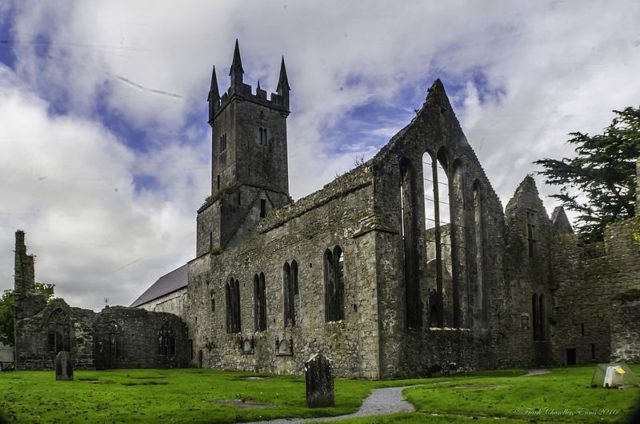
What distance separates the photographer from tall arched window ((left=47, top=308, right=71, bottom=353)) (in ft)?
131

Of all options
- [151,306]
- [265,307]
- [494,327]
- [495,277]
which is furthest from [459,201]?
[151,306]

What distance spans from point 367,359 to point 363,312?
200 centimetres

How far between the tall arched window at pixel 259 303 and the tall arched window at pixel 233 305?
2.89 metres

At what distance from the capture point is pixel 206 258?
45188mm

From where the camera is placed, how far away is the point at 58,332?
132 ft

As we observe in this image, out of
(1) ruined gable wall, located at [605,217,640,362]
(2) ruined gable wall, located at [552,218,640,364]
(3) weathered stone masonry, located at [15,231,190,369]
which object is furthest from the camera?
(3) weathered stone masonry, located at [15,231,190,369]

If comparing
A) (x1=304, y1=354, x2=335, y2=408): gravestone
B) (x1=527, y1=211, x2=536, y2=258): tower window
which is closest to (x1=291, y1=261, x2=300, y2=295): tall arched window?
(x1=527, y1=211, x2=536, y2=258): tower window

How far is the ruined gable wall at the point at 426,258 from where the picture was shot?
26.0 meters

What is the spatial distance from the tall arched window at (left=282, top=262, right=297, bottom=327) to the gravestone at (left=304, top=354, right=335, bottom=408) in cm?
1615

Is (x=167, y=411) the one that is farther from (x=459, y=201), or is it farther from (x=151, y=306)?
(x=151, y=306)

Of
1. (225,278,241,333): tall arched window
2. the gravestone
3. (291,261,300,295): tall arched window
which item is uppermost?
(291,261,300,295): tall arched window

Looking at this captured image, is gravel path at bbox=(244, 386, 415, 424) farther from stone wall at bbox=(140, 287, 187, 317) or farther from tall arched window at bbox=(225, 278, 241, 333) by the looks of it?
stone wall at bbox=(140, 287, 187, 317)

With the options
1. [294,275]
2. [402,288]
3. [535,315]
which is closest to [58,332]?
[294,275]

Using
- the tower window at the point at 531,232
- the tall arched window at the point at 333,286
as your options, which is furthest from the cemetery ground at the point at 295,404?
the tower window at the point at 531,232
